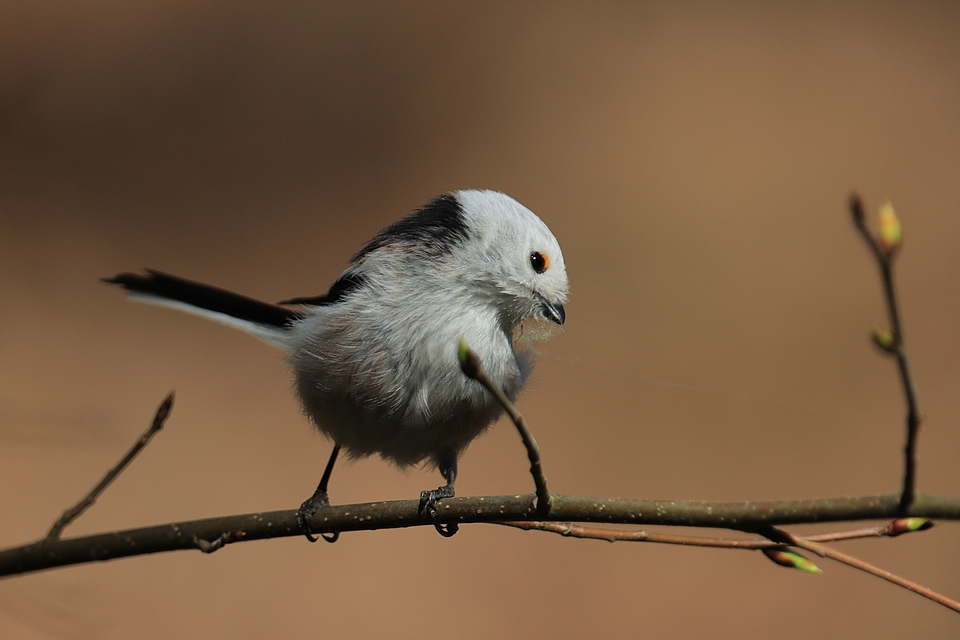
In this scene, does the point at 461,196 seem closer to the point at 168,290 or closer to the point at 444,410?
the point at 444,410

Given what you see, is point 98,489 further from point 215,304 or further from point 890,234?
point 890,234

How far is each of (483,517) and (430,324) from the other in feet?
1.19

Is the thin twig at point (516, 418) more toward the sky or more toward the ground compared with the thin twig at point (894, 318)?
more toward the ground

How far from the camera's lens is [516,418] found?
514 mm

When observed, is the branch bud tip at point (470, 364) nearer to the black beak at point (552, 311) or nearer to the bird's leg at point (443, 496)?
the bird's leg at point (443, 496)

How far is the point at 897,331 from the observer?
411mm

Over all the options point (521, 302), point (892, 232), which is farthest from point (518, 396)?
point (892, 232)

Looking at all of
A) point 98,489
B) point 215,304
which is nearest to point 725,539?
point 98,489

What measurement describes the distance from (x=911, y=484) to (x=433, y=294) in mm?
652

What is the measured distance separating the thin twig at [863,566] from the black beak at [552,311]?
19.7 inches

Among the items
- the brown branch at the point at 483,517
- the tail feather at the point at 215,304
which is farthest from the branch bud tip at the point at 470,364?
the tail feather at the point at 215,304

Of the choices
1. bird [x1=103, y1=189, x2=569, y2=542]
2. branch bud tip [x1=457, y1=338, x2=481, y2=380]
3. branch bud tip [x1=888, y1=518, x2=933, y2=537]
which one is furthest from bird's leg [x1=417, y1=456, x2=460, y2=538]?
branch bud tip [x1=888, y1=518, x2=933, y2=537]

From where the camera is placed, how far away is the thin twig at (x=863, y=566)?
0.53 meters

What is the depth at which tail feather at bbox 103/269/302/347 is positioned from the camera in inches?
46.6
